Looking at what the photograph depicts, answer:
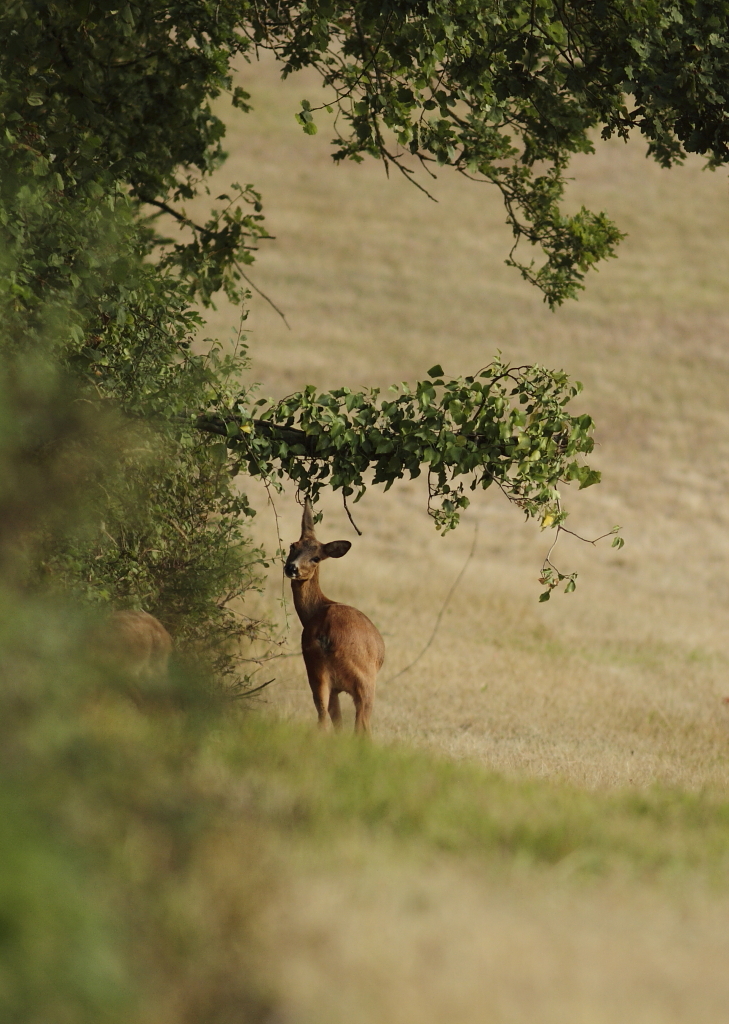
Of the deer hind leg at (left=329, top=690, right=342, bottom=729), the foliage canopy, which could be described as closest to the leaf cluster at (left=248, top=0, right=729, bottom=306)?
the foliage canopy

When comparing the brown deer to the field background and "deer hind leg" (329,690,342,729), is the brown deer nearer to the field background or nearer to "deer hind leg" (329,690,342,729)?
"deer hind leg" (329,690,342,729)

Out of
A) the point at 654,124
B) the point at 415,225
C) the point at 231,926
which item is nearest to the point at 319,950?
the point at 231,926

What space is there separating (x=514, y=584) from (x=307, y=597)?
41.3 feet

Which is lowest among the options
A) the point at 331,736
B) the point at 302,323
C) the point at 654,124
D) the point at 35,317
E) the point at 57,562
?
the point at 331,736

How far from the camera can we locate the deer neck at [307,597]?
354 inches

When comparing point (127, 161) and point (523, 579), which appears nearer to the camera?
point (127, 161)

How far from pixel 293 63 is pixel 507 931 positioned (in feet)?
26.7

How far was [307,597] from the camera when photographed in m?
9.05

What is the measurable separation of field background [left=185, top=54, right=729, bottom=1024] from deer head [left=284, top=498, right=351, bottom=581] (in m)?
1.56

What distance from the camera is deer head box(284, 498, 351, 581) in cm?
880

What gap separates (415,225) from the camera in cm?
4753

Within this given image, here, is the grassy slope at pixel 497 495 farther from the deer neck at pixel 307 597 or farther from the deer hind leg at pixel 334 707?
the deer neck at pixel 307 597

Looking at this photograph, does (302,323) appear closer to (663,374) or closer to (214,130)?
(663,374)

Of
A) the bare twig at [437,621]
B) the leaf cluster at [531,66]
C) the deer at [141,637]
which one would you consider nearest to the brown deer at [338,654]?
the deer at [141,637]
